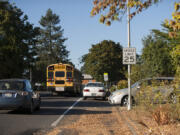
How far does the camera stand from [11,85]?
14.6m

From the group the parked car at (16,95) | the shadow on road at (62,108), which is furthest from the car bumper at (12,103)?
the shadow on road at (62,108)

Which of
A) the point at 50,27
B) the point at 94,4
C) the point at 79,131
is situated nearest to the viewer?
the point at 94,4

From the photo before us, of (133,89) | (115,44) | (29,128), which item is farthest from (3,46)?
(115,44)

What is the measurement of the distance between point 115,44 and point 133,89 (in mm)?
56769

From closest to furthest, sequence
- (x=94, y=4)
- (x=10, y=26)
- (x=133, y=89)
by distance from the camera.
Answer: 1. (x=94, y=4)
2. (x=133, y=89)
3. (x=10, y=26)

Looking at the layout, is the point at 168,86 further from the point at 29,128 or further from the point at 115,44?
the point at 115,44

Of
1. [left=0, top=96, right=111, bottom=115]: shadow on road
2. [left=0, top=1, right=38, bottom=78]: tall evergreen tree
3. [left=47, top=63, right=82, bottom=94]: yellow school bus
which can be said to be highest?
[left=0, top=1, right=38, bottom=78]: tall evergreen tree

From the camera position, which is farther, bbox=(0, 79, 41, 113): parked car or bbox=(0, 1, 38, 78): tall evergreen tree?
bbox=(0, 1, 38, 78): tall evergreen tree

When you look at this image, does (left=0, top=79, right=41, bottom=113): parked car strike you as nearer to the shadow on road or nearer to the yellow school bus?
the shadow on road

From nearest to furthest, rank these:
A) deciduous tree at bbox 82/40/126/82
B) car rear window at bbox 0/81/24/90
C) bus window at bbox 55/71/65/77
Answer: car rear window at bbox 0/81/24/90
bus window at bbox 55/71/65/77
deciduous tree at bbox 82/40/126/82

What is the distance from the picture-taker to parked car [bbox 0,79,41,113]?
14.0m

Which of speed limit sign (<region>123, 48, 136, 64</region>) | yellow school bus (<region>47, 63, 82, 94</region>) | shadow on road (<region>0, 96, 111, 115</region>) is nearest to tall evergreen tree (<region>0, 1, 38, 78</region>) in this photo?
yellow school bus (<region>47, 63, 82, 94</region>)

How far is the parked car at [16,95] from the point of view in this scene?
13977mm

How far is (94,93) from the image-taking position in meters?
26.8
